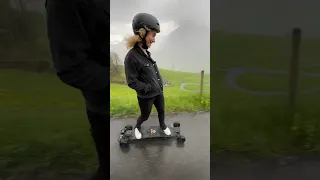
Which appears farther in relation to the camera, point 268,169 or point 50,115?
point 268,169

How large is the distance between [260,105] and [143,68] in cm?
75

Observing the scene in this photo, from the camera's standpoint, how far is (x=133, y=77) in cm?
158

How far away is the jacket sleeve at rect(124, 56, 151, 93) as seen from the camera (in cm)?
158

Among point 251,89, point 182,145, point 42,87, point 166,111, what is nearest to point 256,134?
point 251,89

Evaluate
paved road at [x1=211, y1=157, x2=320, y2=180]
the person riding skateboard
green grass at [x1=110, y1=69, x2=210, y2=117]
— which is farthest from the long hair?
paved road at [x1=211, y1=157, x2=320, y2=180]

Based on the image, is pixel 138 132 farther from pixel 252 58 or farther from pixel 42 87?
pixel 252 58

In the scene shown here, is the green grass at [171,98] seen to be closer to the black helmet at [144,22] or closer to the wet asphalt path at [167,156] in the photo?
the wet asphalt path at [167,156]

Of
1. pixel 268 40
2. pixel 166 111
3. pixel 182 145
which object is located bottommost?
pixel 182 145

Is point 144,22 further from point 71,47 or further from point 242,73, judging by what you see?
point 242,73

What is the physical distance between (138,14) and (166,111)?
0.59m

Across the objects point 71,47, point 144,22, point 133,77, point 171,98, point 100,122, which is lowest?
point 100,122

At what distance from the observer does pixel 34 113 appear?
5.07ft

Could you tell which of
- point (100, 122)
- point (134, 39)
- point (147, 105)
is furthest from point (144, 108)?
point (134, 39)

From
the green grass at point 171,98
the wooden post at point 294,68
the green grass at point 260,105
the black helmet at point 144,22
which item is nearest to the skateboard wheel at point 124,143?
the green grass at point 171,98
